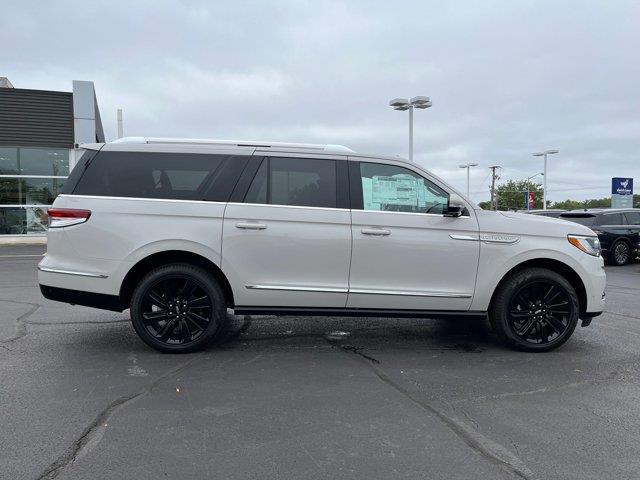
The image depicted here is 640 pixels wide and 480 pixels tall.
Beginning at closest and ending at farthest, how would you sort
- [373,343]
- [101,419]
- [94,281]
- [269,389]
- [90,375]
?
[101,419], [269,389], [90,375], [94,281], [373,343]

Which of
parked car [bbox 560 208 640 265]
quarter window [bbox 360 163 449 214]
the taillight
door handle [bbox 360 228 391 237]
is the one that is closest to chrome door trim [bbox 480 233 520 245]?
quarter window [bbox 360 163 449 214]

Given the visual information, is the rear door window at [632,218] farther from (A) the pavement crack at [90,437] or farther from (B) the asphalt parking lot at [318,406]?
(A) the pavement crack at [90,437]

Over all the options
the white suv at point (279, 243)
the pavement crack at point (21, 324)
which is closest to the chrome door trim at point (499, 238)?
the white suv at point (279, 243)

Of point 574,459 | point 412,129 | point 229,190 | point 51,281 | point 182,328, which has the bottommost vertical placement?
point 574,459

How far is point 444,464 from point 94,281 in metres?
3.60

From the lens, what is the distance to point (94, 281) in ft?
16.7

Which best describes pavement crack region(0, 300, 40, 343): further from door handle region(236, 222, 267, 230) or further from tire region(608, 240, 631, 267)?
tire region(608, 240, 631, 267)

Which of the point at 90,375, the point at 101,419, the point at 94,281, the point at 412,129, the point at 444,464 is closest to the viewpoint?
the point at 444,464

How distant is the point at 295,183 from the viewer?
5242mm

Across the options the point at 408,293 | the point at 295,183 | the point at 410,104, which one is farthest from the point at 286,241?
the point at 410,104

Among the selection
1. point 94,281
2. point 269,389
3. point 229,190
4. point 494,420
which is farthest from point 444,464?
point 94,281

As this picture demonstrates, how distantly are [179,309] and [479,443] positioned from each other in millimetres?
3024

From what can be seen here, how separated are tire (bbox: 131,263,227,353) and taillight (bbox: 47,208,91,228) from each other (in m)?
0.81

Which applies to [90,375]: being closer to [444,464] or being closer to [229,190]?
[229,190]
